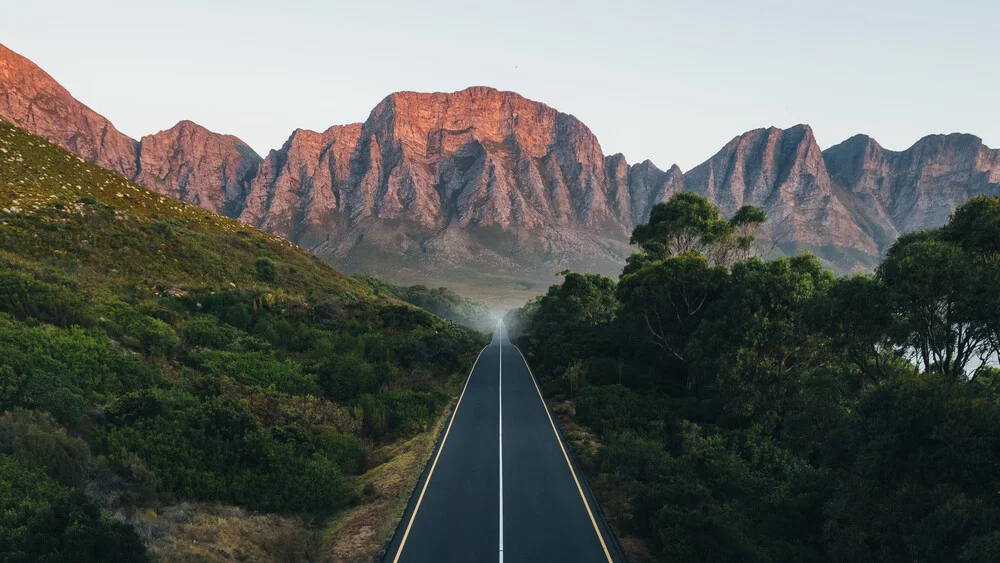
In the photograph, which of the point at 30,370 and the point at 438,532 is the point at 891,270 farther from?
the point at 30,370

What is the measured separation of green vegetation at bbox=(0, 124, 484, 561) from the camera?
13578 mm

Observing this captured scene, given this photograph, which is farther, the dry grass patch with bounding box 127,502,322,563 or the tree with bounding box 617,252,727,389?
the tree with bounding box 617,252,727,389

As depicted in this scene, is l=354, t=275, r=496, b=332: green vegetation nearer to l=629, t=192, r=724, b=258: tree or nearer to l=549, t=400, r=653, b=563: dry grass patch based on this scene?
l=629, t=192, r=724, b=258: tree

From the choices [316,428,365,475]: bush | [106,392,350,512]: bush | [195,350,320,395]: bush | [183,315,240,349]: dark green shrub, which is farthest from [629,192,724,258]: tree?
[106,392,350,512]: bush

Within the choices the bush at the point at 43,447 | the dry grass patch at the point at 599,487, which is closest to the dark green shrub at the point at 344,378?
the dry grass patch at the point at 599,487

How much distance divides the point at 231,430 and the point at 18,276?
54.1 feet

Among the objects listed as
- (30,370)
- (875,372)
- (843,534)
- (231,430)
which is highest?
(875,372)

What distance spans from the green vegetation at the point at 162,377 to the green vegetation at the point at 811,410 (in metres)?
11.8

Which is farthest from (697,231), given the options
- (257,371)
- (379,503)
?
(379,503)

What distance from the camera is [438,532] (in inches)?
640

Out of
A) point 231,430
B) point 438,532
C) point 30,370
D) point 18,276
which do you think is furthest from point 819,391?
point 18,276

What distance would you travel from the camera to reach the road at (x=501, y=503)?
15289 mm

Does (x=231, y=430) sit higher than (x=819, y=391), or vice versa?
(x=819, y=391)

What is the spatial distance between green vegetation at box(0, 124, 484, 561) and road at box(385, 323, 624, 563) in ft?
9.24
